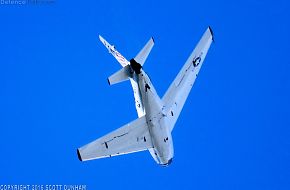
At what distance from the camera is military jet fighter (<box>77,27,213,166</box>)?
36031 mm

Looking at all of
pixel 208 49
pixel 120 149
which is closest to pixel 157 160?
pixel 120 149

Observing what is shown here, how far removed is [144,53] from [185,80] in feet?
16.0

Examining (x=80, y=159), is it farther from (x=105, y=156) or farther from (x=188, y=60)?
(x=188, y=60)

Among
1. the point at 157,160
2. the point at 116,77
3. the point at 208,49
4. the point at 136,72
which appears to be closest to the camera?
the point at 136,72

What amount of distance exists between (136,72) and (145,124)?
485 cm

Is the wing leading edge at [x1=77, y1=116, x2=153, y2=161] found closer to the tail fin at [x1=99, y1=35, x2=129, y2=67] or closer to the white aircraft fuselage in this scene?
the white aircraft fuselage

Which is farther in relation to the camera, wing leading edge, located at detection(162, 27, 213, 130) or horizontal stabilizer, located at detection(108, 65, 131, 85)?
wing leading edge, located at detection(162, 27, 213, 130)

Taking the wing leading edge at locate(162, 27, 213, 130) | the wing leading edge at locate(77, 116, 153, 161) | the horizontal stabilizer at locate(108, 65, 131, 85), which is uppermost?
the wing leading edge at locate(162, 27, 213, 130)

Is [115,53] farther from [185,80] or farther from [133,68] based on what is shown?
[133,68]

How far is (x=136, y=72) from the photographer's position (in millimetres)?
34781

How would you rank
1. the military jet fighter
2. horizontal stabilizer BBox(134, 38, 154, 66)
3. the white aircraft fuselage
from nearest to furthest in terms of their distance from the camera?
1. the white aircraft fuselage
2. the military jet fighter
3. horizontal stabilizer BBox(134, 38, 154, 66)

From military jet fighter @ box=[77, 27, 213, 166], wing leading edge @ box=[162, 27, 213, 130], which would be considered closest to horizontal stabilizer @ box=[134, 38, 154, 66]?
military jet fighter @ box=[77, 27, 213, 166]

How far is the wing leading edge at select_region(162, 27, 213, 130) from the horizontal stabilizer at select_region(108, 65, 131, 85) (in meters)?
4.18

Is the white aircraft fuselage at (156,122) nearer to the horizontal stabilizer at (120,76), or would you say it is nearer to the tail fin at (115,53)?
the horizontal stabilizer at (120,76)
